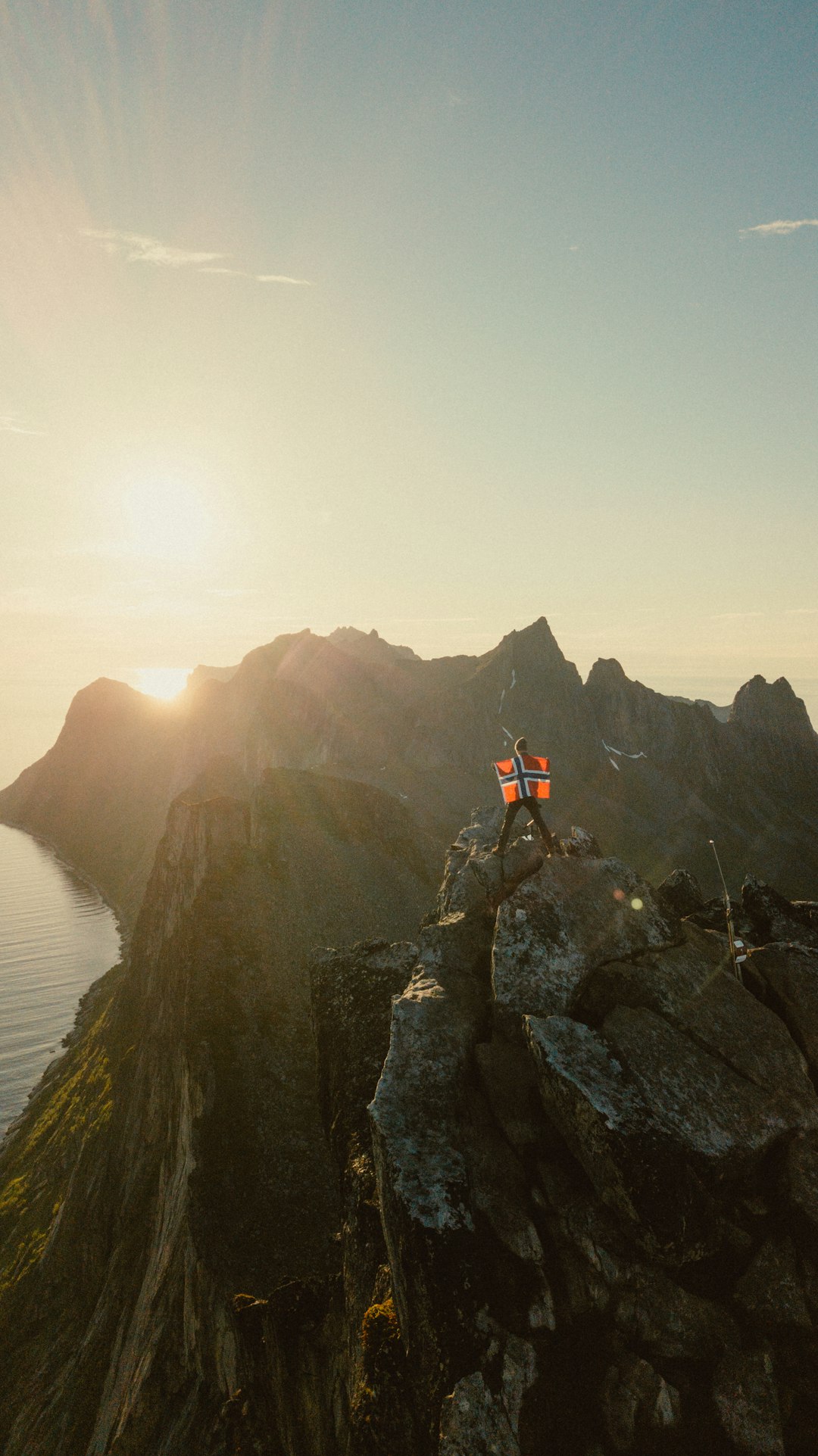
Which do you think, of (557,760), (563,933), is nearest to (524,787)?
(563,933)

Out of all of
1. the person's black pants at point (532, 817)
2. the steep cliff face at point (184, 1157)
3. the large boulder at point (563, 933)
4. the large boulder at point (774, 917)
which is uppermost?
the person's black pants at point (532, 817)

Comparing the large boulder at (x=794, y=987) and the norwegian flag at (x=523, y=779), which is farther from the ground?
the norwegian flag at (x=523, y=779)

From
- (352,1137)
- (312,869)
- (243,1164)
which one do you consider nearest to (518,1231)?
(352,1137)

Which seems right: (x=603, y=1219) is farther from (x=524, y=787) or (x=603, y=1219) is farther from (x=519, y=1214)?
(x=524, y=787)

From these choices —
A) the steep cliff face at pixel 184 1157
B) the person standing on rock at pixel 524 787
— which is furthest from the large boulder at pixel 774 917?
the steep cliff face at pixel 184 1157

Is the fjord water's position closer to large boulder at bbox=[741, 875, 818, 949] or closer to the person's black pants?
the person's black pants

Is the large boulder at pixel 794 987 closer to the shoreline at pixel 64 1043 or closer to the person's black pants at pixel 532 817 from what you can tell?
the person's black pants at pixel 532 817

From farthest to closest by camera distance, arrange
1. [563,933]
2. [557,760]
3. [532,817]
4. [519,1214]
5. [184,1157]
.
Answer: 1. [557,760]
2. [184,1157]
3. [532,817]
4. [563,933]
5. [519,1214]
